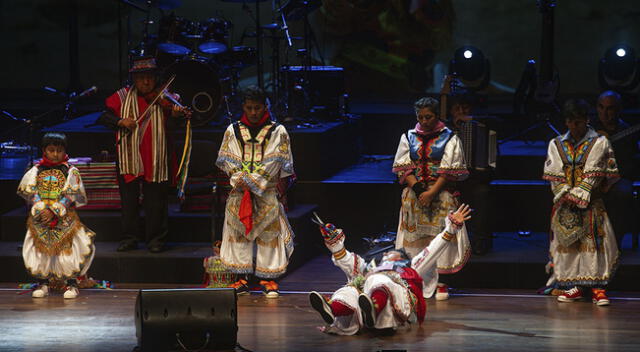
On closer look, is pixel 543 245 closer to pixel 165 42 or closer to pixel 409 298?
pixel 409 298

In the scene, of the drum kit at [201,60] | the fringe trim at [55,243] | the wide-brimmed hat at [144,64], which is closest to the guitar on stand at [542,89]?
the drum kit at [201,60]

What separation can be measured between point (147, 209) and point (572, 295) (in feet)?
11.1

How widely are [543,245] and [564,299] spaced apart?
1150 millimetres

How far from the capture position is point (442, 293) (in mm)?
8047

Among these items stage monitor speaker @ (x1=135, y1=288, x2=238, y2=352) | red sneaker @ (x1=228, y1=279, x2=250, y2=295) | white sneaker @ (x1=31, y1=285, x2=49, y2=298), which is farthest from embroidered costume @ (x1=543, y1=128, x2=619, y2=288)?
white sneaker @ (x1=31, y1=285, x2=49, y2=298)

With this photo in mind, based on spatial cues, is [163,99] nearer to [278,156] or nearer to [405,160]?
[278,156]

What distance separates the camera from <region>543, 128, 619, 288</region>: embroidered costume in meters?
7.72

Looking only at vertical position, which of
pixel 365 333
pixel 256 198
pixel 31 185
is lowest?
pixel 365 333

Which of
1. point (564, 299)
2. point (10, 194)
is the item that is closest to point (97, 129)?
point (10, 194)

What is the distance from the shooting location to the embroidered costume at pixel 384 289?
22.8ft

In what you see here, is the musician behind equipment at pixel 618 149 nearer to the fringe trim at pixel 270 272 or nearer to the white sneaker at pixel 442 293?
the white sneaker at pixel 442 293

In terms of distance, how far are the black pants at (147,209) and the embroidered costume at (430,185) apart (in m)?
1.99

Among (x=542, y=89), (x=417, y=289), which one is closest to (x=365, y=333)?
(x=417, y=289)

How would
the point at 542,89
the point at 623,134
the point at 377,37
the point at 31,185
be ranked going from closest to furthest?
the point at 31,185
the point at 623,134
the point at 542,89
the point at 377,37
